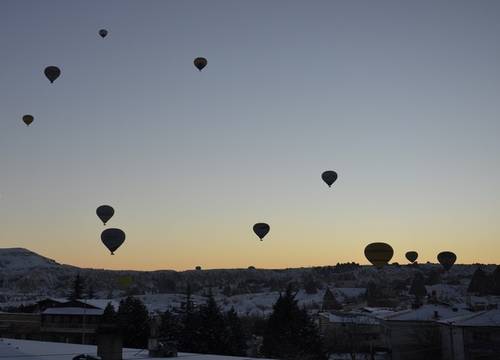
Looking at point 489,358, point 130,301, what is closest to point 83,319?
point 130,301

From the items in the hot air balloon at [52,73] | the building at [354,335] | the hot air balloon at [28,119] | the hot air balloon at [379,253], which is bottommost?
the building at [354,335]

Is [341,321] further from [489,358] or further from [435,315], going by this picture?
[489,358]

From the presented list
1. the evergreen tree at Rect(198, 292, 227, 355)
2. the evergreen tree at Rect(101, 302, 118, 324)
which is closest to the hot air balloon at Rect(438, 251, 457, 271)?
the evergreen tree at Rect(198, 292, 227, 355)

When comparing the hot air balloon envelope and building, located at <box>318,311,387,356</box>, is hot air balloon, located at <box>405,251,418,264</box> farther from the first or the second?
the hot air balloon envelope

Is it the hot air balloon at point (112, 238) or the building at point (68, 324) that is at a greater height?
the hot air balloon at point (112, 238)

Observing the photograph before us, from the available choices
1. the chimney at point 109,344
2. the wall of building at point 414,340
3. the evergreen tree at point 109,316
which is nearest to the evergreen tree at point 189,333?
the evergreen tree at point 109,316

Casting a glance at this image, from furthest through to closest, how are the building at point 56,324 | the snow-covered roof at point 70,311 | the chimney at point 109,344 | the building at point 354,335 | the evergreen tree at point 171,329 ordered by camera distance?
the building at point 354,335, the snow-covered roof at point 70,311, the building at point 56,324, the evergreen tree at point 171,329, the chimney at point 109,344

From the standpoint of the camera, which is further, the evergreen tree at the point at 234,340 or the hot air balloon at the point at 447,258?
the hot air balloon at the point at 447,258

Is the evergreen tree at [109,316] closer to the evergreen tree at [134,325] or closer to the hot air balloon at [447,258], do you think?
the evergreen tree at [134,325]
